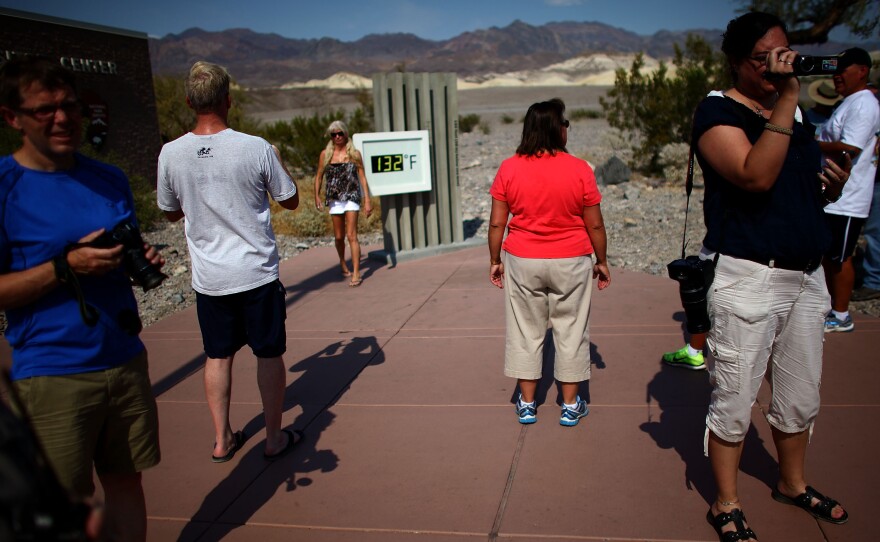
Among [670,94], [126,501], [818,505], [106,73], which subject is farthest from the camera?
[106,73]

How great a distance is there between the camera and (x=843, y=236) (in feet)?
15.6

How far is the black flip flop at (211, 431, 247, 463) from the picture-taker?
3639 mm

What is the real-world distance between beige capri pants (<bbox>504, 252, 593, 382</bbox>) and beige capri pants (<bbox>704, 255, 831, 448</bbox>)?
40.5 inches

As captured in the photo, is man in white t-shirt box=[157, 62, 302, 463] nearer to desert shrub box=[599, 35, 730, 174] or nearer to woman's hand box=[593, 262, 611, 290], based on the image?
woman's hand box=[593, 262, 611, 290]

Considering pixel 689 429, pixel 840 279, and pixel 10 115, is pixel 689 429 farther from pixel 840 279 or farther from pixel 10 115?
pixel 10 115

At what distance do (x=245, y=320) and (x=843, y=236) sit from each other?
4149mm

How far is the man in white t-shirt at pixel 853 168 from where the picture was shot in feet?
15.0

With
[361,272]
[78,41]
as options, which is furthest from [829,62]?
[78,41]

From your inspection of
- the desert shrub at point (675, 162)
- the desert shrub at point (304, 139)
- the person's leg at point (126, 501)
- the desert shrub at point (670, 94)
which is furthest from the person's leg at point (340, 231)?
the desert shrub at point (670, 94)

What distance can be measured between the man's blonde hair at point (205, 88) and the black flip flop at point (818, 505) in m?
3.17

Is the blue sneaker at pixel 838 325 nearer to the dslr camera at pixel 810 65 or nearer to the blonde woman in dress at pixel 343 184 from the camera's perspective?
the dslr camera at pixel 810 65

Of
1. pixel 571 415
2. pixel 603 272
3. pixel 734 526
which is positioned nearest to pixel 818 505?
pixel 734 526

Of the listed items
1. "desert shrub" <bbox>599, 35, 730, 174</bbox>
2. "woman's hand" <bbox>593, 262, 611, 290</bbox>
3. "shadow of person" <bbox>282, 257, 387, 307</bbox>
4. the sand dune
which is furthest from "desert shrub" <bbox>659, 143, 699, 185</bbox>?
the sand dune

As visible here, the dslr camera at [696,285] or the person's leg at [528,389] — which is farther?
the person's leg at [528,389]
